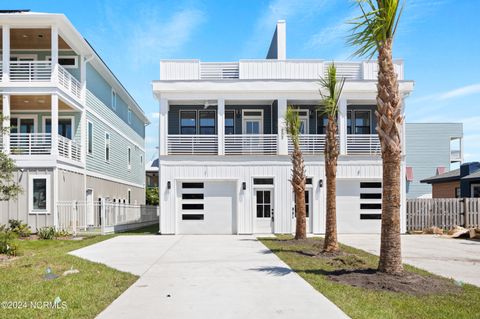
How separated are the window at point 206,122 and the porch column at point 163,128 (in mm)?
2712

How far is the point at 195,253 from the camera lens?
13.0 meters

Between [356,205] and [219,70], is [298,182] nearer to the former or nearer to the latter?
[356,205]

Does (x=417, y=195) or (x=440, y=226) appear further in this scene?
(x=417, y=195)

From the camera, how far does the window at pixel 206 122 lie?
2256 cm

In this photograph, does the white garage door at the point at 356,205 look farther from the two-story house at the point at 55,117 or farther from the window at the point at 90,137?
the window at the point at 90,137

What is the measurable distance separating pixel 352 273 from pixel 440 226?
14.7m

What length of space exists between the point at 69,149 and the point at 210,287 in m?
15.3

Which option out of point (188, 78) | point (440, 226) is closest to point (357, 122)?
point (440, 226)

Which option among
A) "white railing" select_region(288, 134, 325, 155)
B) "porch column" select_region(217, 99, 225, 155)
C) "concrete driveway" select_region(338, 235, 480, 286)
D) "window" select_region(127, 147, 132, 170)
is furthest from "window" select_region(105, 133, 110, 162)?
"concrete driveway" select_region(338, 235, 480, 286)

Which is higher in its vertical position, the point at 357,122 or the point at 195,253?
the point at 357,122

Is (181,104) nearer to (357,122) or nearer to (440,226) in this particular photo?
(357,122)

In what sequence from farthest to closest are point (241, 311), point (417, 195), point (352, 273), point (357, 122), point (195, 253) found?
point (417, 195) → point (357, 122) → point (195, 253) → point (352, 273) → point (241, 311)

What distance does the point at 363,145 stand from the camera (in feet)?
69.5

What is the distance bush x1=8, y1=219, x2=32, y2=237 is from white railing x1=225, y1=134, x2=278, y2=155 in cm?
892
